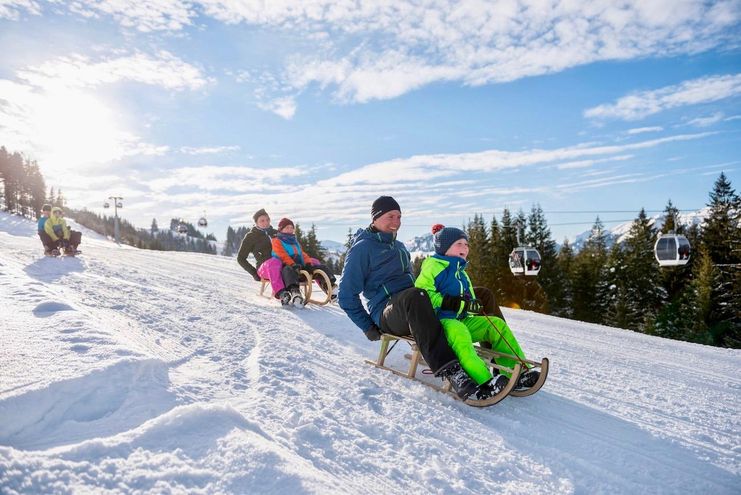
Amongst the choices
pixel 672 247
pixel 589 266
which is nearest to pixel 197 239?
pixel 589 266

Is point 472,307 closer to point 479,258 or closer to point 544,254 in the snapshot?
point 479,258

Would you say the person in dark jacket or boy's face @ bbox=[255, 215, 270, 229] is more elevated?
boy's face @ bbox=[255, 215, 270, 229]

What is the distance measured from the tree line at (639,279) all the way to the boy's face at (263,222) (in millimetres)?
19994

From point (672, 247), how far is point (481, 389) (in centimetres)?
1352

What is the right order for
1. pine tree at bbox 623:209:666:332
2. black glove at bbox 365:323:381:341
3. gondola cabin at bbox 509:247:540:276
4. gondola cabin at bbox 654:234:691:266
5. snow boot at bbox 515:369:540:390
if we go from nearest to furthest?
snow boot at bbox 515:369:540:390 < black glove at bbox 365:323:381:341 < gondola cabin at bbox 654:234:691:266 < gondola cabin at bbox 509:247:540:276 < pine tree at bbox 623:209:666:332

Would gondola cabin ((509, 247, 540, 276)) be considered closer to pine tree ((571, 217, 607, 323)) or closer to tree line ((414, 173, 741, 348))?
tree line ((414, 173, 741, 348))

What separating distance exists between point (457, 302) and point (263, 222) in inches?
230

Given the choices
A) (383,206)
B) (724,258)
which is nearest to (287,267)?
(383,206)

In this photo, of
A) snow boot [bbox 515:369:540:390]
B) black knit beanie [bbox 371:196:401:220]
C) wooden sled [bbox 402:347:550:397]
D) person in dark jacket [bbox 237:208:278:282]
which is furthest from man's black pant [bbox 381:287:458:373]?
person in dark jacket [bbox 237:208:278:282]

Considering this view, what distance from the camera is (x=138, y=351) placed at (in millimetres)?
3143

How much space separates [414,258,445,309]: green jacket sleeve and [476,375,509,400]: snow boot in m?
0.70

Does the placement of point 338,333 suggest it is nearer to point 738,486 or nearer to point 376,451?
point 376,451

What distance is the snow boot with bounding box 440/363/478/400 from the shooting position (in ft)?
9.59

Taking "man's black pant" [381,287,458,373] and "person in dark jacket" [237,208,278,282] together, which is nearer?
"man's black pant" [381,287,458,373]
